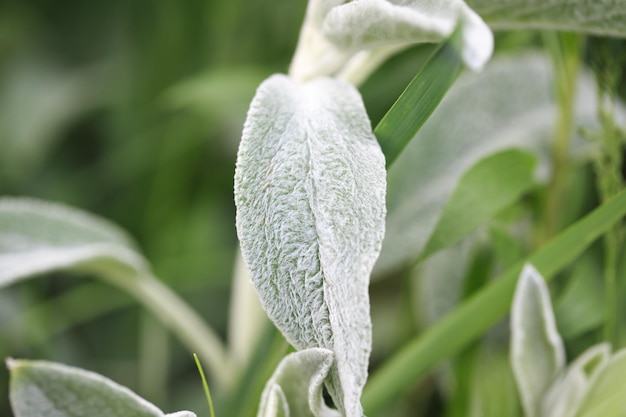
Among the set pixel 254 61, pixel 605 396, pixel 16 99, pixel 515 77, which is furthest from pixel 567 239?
pixel 16 99

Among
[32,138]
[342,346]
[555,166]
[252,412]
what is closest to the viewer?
[342,346]

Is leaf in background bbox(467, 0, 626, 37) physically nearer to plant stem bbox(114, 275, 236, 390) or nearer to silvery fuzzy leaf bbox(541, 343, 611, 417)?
silvery fuzzy leaf bbox(541, 343, 611, 417)

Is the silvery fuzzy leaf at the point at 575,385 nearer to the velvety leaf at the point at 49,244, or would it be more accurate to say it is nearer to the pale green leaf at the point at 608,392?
the pale green leaf at the point at 608,392

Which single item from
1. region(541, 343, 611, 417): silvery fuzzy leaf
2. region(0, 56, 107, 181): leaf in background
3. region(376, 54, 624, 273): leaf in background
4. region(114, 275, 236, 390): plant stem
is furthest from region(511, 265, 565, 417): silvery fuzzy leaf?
region(0, 56, 107, 181): leaf in background

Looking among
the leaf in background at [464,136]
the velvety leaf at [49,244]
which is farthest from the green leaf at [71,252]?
the leaf in background at [464,136]

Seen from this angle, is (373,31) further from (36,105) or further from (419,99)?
(36,105)

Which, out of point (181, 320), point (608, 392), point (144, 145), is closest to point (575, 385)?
point (608, 392)

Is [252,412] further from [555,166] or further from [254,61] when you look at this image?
[254,61]
